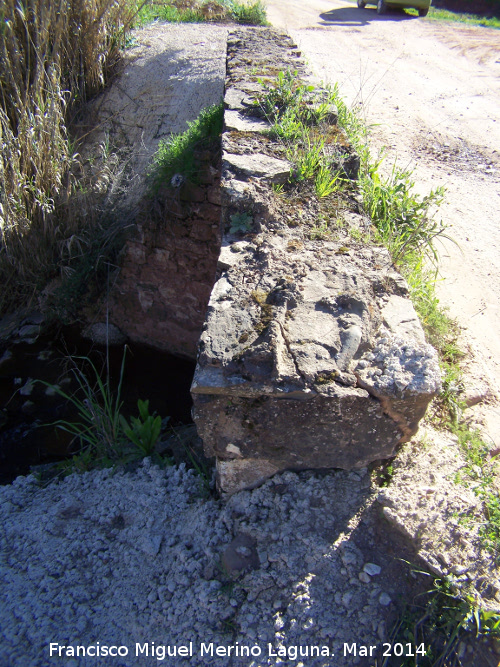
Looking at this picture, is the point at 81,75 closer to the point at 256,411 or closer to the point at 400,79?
the point at 400,79

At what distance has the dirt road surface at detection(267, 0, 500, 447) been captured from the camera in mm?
3160

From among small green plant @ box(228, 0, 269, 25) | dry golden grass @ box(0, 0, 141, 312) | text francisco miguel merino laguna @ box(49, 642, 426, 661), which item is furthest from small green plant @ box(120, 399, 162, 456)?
small green plant @ box(228, 0, 269, 25)

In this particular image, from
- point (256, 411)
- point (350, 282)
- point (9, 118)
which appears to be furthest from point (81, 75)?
point (256, 411)

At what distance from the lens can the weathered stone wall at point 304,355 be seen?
1.63 metres

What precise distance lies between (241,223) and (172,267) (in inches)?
72.1

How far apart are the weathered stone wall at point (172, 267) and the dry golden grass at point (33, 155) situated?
0.59 m

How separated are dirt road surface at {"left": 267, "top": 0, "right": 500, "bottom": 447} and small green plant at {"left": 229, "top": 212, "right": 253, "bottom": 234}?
1.37 metres

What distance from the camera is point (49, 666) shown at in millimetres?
1711

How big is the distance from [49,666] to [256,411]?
1182 mm

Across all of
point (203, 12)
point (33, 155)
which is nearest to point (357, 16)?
point (203, 12)

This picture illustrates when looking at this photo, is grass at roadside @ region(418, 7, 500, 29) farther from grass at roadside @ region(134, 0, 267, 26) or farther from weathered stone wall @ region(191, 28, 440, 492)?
weathered stone wall @ region(191, 28, 440, 492)

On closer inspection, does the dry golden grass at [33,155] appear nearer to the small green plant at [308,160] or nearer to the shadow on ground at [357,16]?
the small green plant at [308,160]

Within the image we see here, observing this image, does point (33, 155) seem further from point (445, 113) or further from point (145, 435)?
point (445, 113)

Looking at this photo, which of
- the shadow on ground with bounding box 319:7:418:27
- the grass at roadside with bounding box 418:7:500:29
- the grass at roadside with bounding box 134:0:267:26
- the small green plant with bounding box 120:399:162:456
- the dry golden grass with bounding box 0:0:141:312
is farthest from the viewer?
the grass at roadside with bounding box 418:7:500:29
